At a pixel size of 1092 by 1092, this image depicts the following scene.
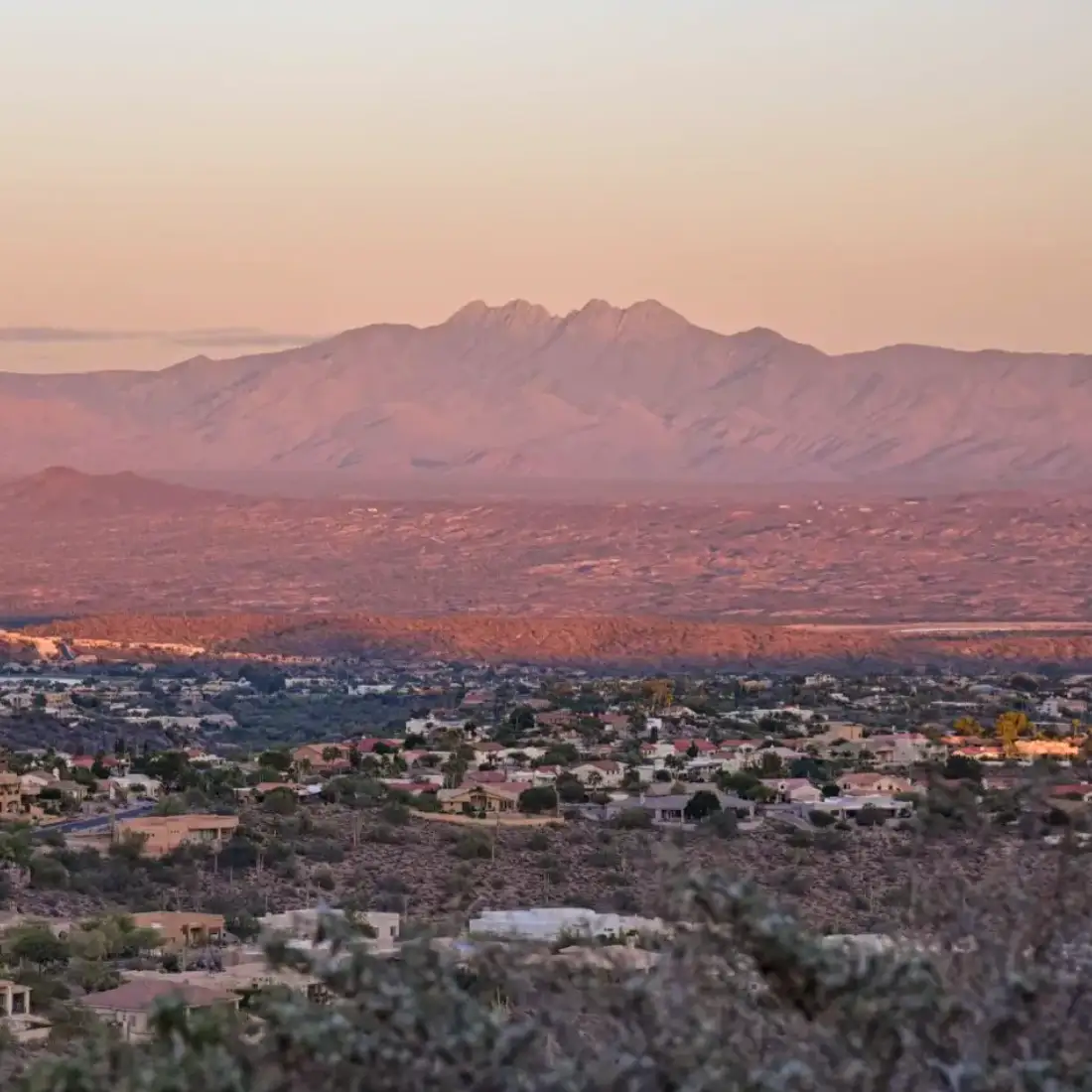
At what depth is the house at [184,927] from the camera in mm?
25016

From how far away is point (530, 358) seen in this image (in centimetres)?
19088

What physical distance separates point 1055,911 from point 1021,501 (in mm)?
120530

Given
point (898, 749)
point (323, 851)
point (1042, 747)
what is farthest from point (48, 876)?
point (898, 749)

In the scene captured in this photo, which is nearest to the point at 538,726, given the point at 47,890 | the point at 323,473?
the point at 47,890

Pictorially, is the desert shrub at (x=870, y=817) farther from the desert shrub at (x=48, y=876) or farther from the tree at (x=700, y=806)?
the desert shrub at (x=48, y=876)

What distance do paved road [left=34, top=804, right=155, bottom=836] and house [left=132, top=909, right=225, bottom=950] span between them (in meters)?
8.48

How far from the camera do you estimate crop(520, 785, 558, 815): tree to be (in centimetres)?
3988

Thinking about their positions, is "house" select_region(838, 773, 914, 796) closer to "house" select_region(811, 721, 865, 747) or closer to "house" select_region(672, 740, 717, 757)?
"house" select_region(672, 740, 717, 757)

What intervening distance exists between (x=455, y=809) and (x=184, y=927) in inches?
557

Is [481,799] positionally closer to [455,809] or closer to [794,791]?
[455,809]

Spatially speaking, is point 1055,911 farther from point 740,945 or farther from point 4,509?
point 4,509

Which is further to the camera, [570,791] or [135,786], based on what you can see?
[135,786]

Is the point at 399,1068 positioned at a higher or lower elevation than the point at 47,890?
higher

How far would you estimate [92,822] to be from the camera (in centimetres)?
3784
